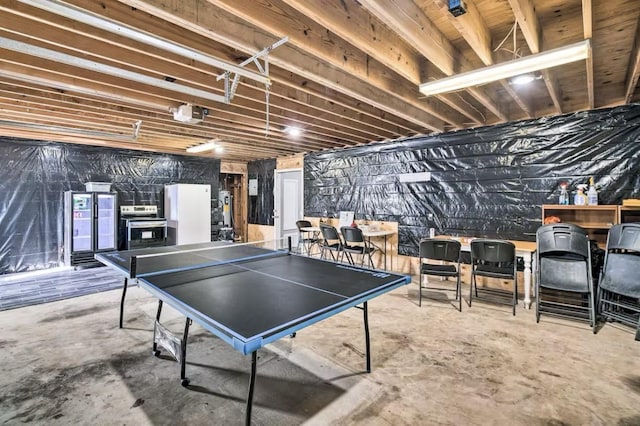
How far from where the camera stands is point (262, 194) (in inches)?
334

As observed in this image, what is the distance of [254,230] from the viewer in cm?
878

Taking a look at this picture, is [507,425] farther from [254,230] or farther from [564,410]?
[254,230]

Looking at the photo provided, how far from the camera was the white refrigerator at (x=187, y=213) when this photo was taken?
692 centimetres

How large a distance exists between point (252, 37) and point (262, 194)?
6284 millimetres

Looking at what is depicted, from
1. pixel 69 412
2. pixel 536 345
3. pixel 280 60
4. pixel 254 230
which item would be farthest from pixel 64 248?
pixel 536 345

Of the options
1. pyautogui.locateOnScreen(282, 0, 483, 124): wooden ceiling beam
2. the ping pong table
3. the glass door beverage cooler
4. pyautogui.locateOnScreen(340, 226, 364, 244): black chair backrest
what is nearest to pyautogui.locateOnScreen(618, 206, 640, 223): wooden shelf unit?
pyautogui.locateOnScreen(282, 0, 483, 124): wooden ceiling beam

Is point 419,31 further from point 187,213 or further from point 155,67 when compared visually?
point 187,213

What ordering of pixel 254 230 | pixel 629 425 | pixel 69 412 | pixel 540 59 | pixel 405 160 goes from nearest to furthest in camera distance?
1. pixel 629 425
2. pixel 69 412
3. pixel 540 59
4. pixel 405 160
5. pixel 254 230

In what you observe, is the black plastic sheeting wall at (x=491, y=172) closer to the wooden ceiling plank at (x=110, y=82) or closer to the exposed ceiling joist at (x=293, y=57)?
the exposed ceiling joist at (x=293, y=57)

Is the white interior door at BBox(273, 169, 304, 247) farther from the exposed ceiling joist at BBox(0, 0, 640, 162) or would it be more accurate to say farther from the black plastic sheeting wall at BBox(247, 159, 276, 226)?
the exposed ceiling joist at BBox(0, 0, 640, 162)

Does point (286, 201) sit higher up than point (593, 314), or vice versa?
point (286, 201)

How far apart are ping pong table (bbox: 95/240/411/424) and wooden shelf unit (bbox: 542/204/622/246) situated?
3.01 m

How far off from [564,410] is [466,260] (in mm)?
2782

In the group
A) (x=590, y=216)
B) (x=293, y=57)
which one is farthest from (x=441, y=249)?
(x=293, y=57)
